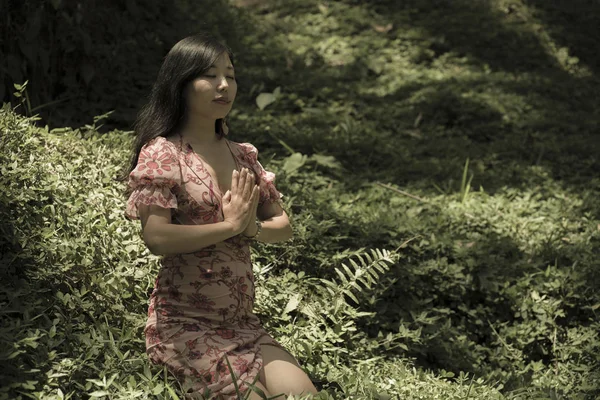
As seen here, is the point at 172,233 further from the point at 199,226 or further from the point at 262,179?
the point at 262,179

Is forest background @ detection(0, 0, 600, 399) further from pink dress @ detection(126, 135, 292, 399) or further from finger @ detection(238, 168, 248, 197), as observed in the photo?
finger @ detection(238, 168, 248, 197)

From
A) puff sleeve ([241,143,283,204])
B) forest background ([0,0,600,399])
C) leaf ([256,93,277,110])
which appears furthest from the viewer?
leaf ([256,93,277,110])

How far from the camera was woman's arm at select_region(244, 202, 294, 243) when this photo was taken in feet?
9.98

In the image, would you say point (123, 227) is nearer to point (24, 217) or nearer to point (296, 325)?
point (24, 217)

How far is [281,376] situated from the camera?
2.89m

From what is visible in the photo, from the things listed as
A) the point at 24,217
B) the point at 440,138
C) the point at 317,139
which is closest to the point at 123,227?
the point at 24,217

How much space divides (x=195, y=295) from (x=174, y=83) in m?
0.78

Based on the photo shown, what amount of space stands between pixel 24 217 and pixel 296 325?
1.37 meters

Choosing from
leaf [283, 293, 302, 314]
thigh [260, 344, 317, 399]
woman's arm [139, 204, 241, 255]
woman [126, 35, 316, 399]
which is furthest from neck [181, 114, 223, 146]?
leaf [283, 293, 302, 314]

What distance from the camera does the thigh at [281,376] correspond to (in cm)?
288

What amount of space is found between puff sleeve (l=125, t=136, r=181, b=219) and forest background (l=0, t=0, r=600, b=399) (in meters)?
0.67

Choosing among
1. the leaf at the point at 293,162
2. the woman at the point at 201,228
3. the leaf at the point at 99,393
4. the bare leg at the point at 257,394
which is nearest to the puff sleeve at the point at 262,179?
the woman at the point at 201,228

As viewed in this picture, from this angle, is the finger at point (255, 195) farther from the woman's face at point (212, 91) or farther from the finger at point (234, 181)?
the woman's face at point (212, 91)

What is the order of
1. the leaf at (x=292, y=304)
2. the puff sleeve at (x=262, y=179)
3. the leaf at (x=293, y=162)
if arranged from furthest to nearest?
the leaf at (x=293, y=162) → the leaf at (x=292, y=304) → the puff sleeve at (x=262, y=179)
